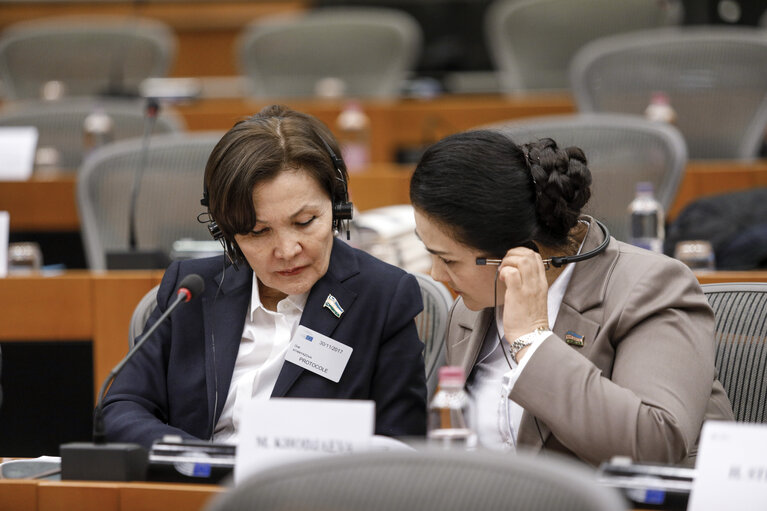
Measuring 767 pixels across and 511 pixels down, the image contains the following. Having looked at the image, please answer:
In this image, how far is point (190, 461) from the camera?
157 cm

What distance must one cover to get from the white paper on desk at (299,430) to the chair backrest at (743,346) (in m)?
0.86

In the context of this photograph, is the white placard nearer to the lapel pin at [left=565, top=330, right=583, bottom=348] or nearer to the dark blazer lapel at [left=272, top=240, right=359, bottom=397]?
the dark blazer lapel at [left=272, top=240, right=359, bottom=397]

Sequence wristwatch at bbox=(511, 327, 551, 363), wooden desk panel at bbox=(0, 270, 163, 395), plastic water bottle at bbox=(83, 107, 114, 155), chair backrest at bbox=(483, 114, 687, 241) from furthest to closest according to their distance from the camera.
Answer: plastic water bottle at bbox=(83, 107, 114, 155), chair backrest at bbox=(483, 114, 687, 241), wooden desk panel at bbox=(0, 270, 163, 395), wristwatch at bbox=(511, 327, 551, 363)

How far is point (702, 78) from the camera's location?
3.97m

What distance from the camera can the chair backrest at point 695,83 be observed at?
154 inches

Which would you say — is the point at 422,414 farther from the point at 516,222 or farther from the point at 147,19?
the point at 147,19

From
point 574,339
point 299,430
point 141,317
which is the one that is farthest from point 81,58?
point 299,430

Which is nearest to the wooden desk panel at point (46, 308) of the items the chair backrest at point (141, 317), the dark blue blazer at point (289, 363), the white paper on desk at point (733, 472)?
the chair backrest at point (141, 317)

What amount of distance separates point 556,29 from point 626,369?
331 cm

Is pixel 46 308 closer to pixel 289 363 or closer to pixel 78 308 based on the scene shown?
pixel 78 308

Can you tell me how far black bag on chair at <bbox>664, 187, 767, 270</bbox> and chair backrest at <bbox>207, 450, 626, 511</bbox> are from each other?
2.03m

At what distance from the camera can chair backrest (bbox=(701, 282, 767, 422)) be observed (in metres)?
2.00

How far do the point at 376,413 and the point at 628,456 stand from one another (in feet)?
1.58

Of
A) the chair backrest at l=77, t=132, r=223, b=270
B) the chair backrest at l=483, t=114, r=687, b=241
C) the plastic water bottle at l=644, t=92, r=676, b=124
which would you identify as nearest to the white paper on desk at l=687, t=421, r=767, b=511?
the chair backrest at l=483, t=114, r=687, b=241
